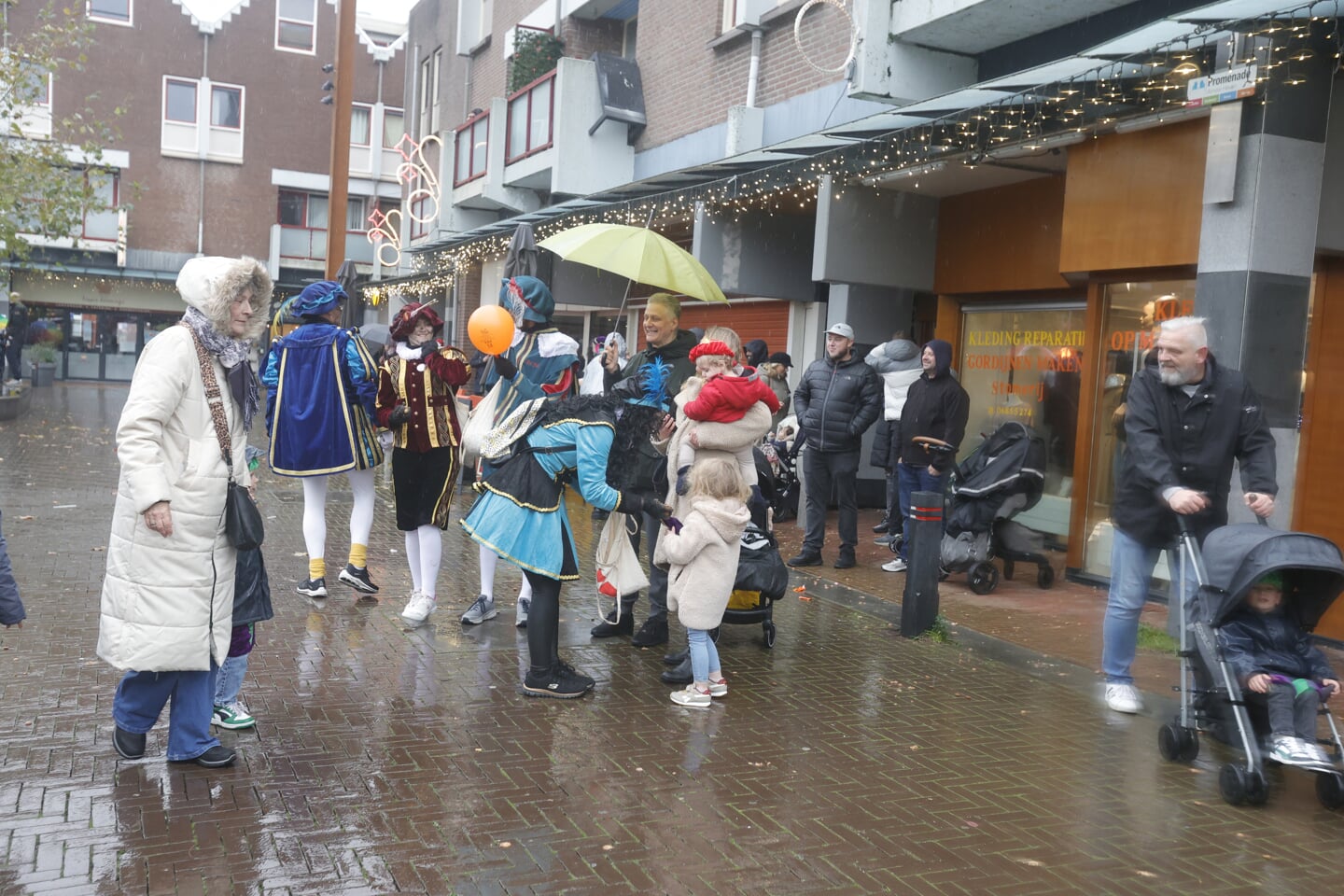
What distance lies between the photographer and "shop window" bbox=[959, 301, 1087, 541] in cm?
1054

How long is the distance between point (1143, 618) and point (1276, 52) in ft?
12.6

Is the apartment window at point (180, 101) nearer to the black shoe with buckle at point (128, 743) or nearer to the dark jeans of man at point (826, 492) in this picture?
the dark jeans of man at point (826, 492)

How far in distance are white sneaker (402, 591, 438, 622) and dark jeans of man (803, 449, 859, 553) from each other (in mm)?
3792

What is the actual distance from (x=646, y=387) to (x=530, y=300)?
32.0 inches

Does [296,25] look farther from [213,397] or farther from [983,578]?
[213,397]

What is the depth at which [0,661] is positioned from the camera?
5.83m

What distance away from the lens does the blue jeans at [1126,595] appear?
5832mm

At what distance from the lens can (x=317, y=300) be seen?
7129 mm

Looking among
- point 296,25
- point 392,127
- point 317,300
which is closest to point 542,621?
point 317,300

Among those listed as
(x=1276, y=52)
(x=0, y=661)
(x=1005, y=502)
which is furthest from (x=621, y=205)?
(x=0, y=661)

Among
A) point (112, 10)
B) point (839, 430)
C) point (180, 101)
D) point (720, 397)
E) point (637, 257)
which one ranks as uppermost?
point (112, 10)

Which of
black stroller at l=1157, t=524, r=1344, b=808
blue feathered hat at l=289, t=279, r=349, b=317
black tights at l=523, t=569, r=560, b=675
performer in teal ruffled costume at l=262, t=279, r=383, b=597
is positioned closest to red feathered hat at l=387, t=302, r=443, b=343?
performer in teal ruffled costume at l=262, t=279, r=383, b=597

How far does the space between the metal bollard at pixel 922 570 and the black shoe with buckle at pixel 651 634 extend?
168 cm

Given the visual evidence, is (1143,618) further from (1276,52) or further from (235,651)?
(235,651)
